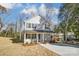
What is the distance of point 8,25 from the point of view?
1.66 metres

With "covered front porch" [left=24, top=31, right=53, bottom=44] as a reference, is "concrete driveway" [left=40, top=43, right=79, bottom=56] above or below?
below

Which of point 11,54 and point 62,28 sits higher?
point 62,28

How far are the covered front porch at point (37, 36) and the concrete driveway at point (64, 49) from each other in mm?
56

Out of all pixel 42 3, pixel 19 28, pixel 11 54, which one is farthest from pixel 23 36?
pixel 42 3

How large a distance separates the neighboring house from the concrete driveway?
0.07 metres

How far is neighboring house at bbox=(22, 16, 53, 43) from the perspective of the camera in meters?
1.66

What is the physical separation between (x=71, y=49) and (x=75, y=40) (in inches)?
3.4

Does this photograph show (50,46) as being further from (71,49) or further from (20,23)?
(20,23)

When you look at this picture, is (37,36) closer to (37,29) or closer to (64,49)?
(37,29)

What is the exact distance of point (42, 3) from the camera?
5.51 ft

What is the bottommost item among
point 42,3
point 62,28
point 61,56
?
point 61,56

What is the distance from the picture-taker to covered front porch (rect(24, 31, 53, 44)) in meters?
1.66

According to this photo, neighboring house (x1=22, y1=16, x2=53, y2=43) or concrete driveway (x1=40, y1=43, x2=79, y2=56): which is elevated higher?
neighboring house (x1=22, y1=16, x2=53, y2=43)

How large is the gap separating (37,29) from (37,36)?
63mm
